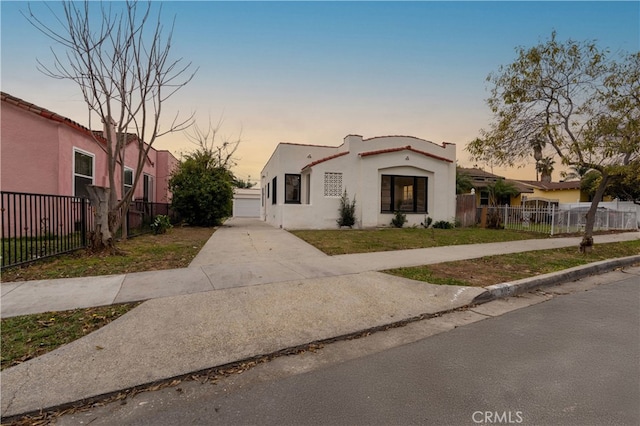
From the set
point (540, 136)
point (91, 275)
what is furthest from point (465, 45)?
point (91, 275)

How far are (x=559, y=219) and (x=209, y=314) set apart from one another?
55.7ft

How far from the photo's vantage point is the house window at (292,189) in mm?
17234

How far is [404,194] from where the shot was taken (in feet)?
57.6

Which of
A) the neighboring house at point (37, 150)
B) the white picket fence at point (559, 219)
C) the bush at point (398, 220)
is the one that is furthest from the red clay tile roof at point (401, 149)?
the neighboring house at point (37, 150)

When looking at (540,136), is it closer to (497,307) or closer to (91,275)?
(497,307)

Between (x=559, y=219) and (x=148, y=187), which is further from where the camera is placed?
(x=148, y=187)

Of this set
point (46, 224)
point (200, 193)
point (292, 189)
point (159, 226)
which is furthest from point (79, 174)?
point (292, 189)

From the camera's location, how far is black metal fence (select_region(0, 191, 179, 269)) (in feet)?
21.4

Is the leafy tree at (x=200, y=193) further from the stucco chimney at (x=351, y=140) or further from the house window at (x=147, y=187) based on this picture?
the stucco chimney at (x=351, y=140)

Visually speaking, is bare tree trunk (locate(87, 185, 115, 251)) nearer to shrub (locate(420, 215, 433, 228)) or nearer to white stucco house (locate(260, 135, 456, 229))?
white stucco house (locate(260, 135, 456, 229))

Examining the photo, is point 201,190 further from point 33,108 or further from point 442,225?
point 442,225

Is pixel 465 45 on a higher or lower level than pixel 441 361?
higher

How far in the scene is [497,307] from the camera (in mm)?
5195

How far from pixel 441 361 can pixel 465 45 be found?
35.7ft
